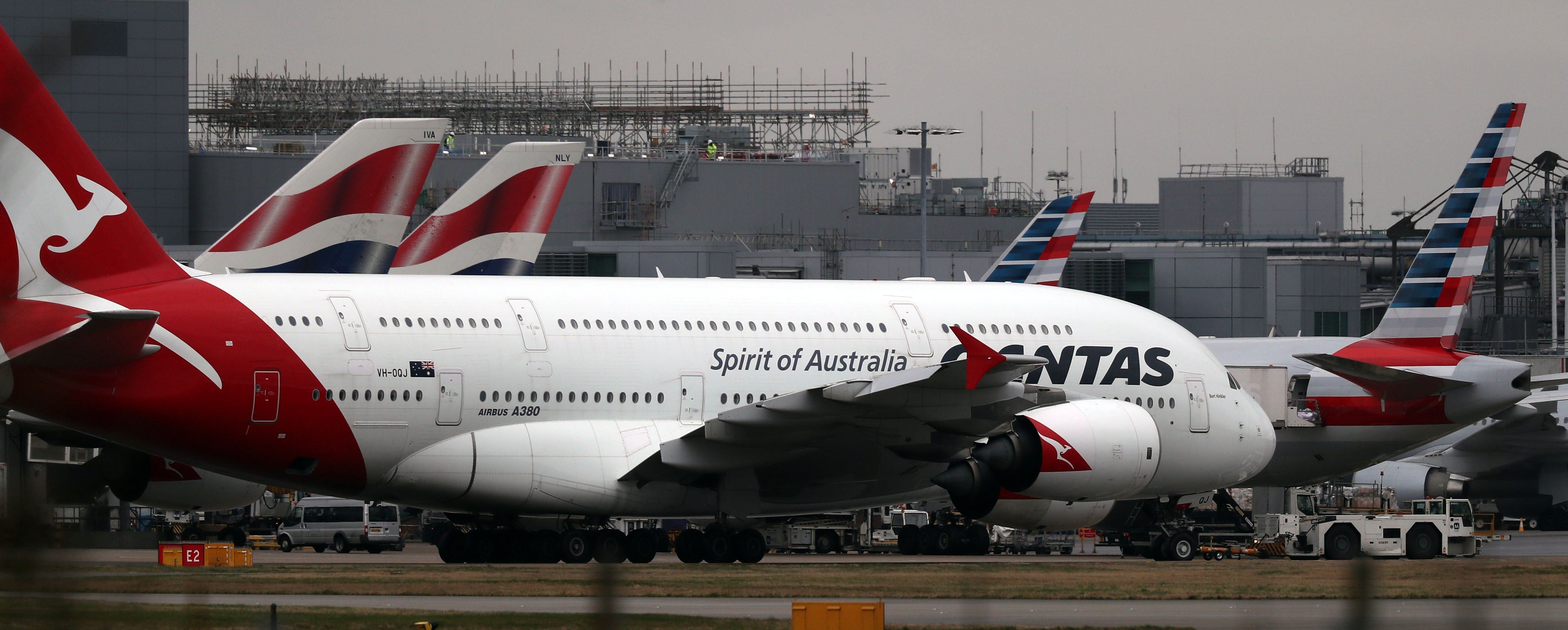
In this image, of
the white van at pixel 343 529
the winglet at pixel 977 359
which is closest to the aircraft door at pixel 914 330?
the winglet at pixel 977 359

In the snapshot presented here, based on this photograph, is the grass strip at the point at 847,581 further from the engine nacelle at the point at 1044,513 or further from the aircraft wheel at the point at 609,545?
the engine nacelle at the point at 1044,513

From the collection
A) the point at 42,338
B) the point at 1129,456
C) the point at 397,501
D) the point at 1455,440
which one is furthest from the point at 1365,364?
the point at 42,338

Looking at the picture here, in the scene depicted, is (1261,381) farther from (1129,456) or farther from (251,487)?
(251,487)

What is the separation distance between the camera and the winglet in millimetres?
22266

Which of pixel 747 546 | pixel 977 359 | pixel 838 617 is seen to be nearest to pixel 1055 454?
pixel 977 359

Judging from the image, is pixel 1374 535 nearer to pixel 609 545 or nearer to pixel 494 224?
pixel 609 545

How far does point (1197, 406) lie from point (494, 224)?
16.2 m

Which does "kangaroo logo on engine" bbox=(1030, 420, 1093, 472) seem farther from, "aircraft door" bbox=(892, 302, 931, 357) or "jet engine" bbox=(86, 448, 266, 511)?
"jet engine" bbox=(86, 448, 266, 511)

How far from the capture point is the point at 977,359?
2236 cm

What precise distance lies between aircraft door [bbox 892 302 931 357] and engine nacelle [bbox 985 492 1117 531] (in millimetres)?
2498

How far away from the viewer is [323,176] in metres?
34.1

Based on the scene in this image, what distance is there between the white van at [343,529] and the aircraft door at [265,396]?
2217 cm

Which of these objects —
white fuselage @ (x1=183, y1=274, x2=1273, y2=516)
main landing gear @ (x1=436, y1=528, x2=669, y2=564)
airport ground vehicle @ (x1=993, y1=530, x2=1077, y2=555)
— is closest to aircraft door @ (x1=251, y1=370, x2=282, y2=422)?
white fuselage @ (x1=183, y1=274, x2=1273, y2=516)

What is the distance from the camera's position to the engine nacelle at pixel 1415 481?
49062 mm
